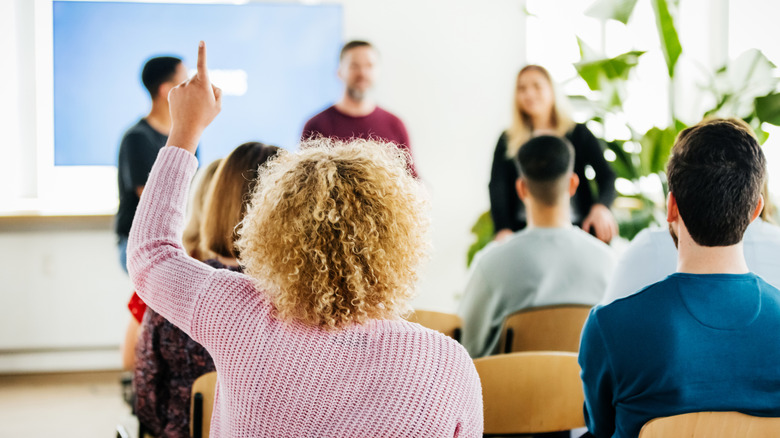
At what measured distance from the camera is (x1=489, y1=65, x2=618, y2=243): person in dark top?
3119mm

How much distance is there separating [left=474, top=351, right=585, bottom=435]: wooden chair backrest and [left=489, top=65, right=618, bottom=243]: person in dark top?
5.44ft

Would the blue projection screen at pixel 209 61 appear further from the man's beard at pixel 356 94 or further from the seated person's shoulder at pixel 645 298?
the seated person's shoulder at pixel 645 298

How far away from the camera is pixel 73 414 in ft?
10.5

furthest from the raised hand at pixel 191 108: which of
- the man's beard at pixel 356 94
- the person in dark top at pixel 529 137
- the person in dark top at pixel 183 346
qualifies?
the man's beard at pixel 356 94

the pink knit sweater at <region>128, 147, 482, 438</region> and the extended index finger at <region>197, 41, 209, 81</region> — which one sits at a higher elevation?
the extended index finger at <region>197, 41, 209, 81</region>

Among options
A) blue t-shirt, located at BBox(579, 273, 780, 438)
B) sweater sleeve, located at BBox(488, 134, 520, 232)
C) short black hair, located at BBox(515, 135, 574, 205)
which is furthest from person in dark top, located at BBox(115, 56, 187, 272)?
blue t-shirt, located at BBox(579, 273, 780, 438)

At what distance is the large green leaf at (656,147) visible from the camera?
10.5 ft

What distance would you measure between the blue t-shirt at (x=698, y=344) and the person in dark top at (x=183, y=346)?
34.8 inches

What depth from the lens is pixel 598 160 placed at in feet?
10.2

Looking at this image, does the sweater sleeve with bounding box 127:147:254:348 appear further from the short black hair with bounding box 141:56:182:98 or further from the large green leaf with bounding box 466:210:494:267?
the large green leaf with bounding box 466:210:494:267

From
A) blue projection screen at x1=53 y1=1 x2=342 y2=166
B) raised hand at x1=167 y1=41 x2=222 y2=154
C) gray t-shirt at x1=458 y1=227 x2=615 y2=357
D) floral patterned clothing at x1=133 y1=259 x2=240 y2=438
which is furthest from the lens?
blue projection screen at x1=53 y1=1 x2=342 y2=166

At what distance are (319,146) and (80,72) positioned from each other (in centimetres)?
324

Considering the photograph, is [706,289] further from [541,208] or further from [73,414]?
[73,414]

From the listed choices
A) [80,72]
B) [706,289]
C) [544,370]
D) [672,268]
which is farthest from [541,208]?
[80,72]
